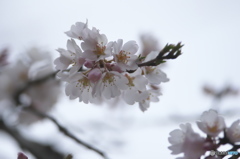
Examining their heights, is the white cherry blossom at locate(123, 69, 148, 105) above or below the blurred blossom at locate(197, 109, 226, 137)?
above

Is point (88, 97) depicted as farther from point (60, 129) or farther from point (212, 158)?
point (60, 129)

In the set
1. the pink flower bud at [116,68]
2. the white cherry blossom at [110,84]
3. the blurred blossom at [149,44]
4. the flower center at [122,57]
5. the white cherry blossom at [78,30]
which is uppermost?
the blurred blossom at [149,44]

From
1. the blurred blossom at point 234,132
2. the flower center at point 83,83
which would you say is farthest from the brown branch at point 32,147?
the blurred blossom at point 234,132

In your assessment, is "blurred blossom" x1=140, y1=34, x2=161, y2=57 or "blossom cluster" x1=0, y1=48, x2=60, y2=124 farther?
"blossom cluster" x1=0, y1=48, x2=60, y2=124

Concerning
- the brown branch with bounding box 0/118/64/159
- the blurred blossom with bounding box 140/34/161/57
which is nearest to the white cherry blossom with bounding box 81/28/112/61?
the blurred blossom with bounding box 140/34/161/57

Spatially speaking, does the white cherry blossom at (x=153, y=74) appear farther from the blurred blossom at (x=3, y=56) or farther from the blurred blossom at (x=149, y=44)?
the blurred blossom at (x=3, y=56)

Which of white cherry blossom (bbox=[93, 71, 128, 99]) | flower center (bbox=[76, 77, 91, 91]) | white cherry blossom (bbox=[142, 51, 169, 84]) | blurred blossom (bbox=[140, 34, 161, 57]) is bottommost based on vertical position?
white cherry blossom (bbox=[93, 71, 128, 99])

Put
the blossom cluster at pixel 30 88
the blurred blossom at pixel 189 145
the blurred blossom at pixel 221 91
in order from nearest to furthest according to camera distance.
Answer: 1. the blurred blossom at pixel 189 145
2. the blossom cluster at pixel 30 88
3. the blurred blossom at pixel 221 91

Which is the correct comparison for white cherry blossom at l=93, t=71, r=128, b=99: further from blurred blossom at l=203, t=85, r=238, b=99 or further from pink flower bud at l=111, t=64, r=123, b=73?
blurred blossom at l=203, t=85, r=238, b=99
